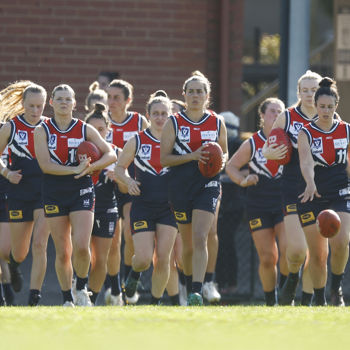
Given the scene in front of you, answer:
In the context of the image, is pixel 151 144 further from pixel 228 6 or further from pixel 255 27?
pixel 255 27

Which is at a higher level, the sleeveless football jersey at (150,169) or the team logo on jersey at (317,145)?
the team logo on jersey at (317,145)

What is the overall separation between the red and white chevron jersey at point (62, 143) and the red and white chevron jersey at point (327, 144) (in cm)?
205

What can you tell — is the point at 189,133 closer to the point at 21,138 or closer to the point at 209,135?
the point at 209,135

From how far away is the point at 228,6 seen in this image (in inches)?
627

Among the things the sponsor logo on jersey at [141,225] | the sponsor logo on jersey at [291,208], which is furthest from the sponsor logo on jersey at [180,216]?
the sponsor logo on jersey at [291,208]

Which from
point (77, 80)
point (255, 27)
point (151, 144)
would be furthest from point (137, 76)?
point (255, 27)

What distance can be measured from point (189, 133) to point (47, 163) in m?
1.30

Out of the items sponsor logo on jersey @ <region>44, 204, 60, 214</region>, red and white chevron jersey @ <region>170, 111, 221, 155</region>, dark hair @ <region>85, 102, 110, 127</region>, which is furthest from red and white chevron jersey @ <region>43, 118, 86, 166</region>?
dark hair @ <region>85, 102, 110, 127</region>

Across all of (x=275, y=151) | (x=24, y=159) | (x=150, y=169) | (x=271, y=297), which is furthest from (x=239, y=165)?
(x=24, y=159)

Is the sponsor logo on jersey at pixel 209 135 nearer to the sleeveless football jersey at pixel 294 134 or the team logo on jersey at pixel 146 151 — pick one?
the sleeveless football jersey at pixel 294 134

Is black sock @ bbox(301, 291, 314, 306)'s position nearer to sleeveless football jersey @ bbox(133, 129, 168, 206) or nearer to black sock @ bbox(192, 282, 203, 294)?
black sock @ bbox(192, 282, 203, 294)

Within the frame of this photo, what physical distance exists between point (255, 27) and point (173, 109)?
15.3m

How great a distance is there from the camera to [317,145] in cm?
1018

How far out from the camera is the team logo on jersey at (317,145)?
10.2 metres
